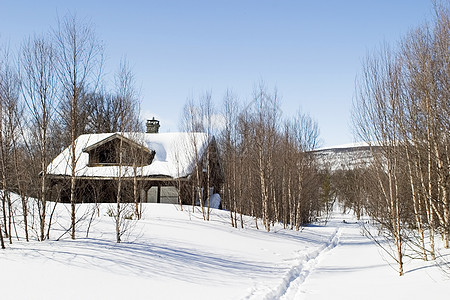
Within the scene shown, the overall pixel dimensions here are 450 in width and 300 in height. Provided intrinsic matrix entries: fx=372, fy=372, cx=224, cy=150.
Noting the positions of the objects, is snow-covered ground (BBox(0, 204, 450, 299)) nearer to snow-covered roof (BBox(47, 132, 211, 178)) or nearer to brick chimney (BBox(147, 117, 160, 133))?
snow-covered roof (BBox(47, 132, 211, 178))

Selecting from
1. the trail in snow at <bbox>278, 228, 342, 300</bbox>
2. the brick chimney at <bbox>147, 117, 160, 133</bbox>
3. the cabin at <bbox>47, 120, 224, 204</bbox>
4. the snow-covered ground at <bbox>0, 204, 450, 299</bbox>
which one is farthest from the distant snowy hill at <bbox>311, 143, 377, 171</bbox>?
the brick chimney at <bbox>147, 117, 160, 133</bbox>

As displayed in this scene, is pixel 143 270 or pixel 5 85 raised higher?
pixel 5 85

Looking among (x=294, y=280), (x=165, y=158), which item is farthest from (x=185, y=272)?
(x=165, y=158)

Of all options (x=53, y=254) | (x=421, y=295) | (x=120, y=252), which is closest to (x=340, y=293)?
(x=421, y=295)

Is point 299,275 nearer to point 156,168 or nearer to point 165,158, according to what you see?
point 156,168

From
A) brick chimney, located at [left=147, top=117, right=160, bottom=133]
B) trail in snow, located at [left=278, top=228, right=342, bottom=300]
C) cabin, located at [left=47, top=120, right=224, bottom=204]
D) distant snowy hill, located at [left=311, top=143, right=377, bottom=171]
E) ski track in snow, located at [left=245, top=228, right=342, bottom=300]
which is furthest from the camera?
brick chimney, located at [left=147, top=117, right=160, bottom=133]

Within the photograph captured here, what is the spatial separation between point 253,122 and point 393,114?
31.0ft

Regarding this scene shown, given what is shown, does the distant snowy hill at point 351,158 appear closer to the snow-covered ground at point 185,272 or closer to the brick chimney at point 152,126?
the snow-covered ground at point 185,272

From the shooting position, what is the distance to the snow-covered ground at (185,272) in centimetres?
622

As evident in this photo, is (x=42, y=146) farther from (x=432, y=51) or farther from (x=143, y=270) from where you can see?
(x=432, y=51)

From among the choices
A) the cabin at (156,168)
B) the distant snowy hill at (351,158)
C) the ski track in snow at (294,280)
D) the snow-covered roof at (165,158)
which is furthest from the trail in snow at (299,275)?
the cabin at (156,168)

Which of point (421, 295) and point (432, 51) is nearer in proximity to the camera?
point (421, 295)

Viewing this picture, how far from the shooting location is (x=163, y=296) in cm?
618

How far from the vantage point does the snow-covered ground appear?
6.22 m
